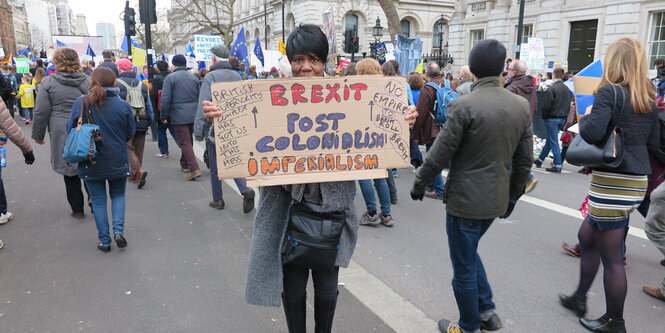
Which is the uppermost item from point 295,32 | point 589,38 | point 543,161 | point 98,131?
point 589,38

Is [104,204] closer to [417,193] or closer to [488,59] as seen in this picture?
[417,193]

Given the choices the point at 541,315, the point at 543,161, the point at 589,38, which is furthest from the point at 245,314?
the point at 589,38

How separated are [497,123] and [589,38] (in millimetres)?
23979

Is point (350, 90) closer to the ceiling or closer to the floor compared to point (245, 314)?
closer to the ceiling

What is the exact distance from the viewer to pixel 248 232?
518 centimetres

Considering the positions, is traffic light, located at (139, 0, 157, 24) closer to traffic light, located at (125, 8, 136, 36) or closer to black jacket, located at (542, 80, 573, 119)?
traffic light, located at (125, 8, 136, 36)

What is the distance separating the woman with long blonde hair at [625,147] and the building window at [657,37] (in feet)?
68.3

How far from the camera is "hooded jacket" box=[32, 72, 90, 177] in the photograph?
17.0ft

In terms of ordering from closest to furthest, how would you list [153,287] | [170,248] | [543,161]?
[153,287], [170,248], [543,161]

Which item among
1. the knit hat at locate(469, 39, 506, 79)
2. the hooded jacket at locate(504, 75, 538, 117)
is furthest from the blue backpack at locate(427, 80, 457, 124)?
the knit hat at locate(469, 39, 506, 79)

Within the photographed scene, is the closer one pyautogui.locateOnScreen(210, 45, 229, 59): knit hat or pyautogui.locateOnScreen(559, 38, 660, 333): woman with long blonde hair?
pyautogui.locateOnScreen(559, 38, 660, 333): woman with long blonde hair

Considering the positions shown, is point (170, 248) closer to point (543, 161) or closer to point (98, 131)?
point (98, 131)

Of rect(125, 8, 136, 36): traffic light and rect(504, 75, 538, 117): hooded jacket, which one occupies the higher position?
rect(125, 8, 136, 36): traffic light

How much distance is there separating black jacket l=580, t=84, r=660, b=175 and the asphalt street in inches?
47.8
